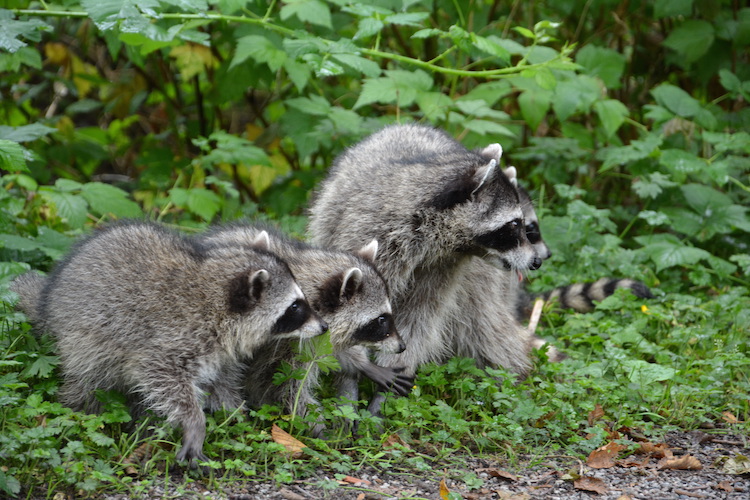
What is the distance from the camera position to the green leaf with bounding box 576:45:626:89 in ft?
22.2

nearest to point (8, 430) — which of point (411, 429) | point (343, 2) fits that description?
point (411, 429)

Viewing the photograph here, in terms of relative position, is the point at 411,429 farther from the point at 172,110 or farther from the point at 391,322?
the point at 172,110

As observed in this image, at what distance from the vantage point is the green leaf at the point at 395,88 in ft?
18.0

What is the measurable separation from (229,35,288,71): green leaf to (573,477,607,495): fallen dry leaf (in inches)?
129

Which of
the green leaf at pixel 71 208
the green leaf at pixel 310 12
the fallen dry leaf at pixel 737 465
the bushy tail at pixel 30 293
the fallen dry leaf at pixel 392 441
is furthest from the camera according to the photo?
the green leaf at pixel 310 12

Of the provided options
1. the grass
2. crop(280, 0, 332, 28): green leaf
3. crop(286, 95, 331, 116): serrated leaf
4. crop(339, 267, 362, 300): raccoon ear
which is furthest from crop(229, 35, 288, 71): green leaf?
crop(339, 267, 362, 300): raccoon ear

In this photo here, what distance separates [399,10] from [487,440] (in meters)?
3.13

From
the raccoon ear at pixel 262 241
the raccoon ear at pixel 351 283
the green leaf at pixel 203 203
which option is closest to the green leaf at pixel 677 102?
the green leaf at pixel 203 203

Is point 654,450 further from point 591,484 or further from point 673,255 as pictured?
point 673,255

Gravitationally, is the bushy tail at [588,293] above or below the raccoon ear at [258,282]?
below

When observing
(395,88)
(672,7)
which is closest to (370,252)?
(395,88)

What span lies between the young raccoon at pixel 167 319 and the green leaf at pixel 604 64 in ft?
13.2

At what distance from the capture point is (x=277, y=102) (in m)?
7.77

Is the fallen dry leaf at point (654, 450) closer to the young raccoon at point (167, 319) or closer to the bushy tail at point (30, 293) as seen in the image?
the young raccoon at point (167, 319)
